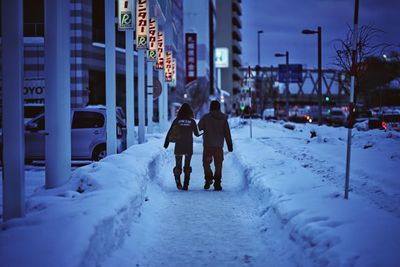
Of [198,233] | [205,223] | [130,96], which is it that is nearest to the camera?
[198,233]

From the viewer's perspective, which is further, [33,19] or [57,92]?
[33,19]

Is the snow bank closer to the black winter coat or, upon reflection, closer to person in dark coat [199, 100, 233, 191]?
person in dark coat [199, 100, 233, 191]

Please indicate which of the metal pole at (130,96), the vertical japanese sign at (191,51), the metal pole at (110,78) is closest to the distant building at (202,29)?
the vertical japanese sign at (191,51)

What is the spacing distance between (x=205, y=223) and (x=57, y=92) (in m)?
3.10

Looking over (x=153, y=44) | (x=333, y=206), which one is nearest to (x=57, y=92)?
(x=333, y=206)

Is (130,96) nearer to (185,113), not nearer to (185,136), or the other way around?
(185,113)

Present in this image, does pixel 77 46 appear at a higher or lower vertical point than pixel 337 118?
higher

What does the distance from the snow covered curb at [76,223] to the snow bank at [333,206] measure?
83.7 inches

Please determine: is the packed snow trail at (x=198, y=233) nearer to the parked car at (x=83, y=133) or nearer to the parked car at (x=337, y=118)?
the parked car at (x=83, y=133)

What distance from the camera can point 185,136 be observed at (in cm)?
1076

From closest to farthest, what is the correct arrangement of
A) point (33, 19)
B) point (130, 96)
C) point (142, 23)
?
1. point (130, 96)
2. point (142, 23)
3. point (33, 19)

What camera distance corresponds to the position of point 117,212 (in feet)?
20.2

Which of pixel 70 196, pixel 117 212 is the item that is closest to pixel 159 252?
pixel 117 212

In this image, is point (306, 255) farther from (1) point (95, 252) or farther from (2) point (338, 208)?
(1) point (95, 252)
